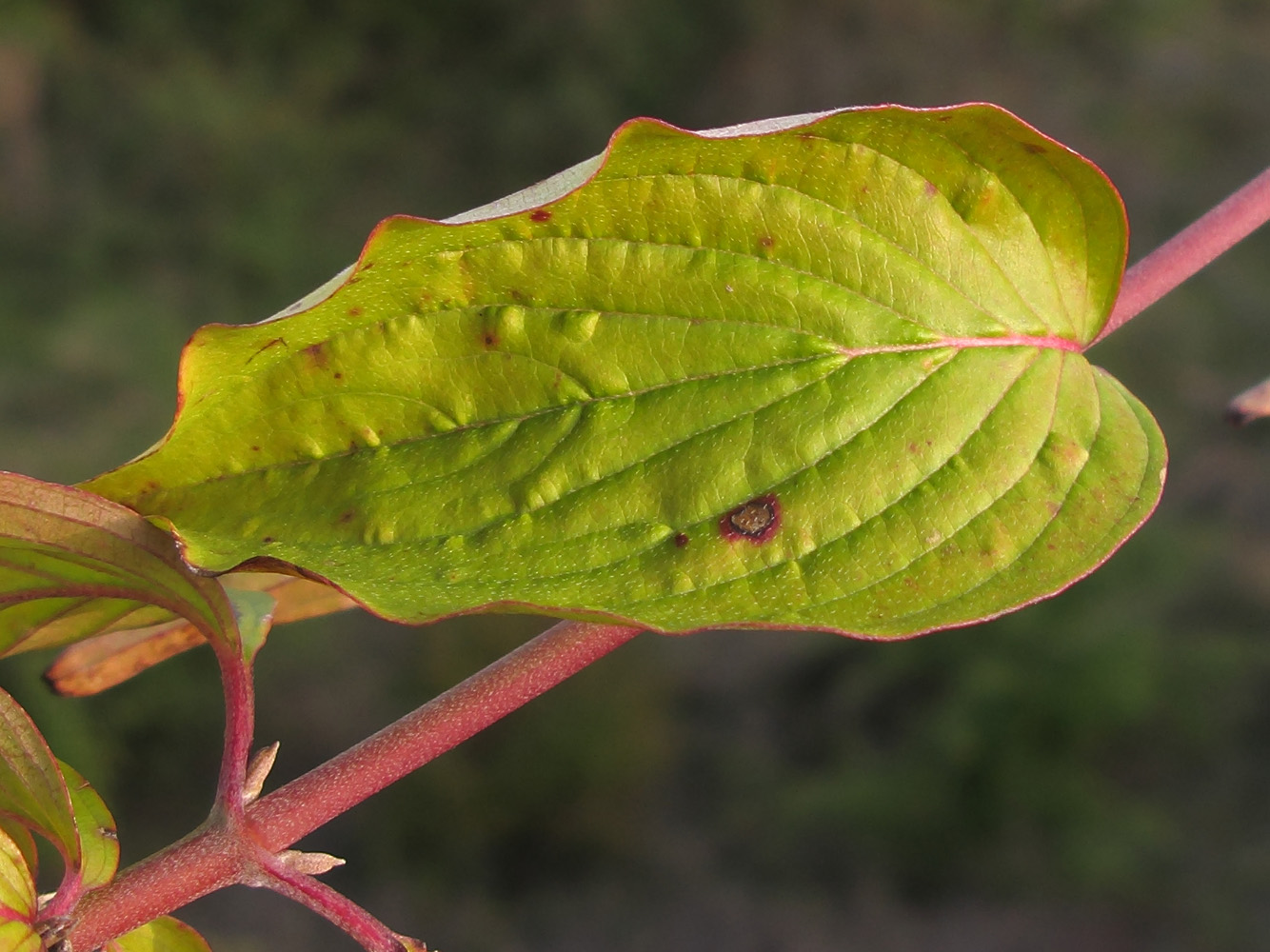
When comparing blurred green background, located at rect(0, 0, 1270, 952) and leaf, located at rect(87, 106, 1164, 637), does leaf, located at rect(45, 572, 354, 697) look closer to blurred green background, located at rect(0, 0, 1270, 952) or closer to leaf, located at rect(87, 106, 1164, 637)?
leaf, located at rect(87, 106, 1164, 637)

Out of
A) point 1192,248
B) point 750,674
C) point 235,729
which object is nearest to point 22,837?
point 235,729

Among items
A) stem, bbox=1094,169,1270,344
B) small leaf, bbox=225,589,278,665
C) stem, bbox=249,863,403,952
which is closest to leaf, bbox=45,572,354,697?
small leaf, bbox=225,589,278,665

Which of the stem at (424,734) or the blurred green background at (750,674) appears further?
the blurred green background at (750,674)

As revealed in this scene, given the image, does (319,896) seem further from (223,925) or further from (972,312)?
(223,925)

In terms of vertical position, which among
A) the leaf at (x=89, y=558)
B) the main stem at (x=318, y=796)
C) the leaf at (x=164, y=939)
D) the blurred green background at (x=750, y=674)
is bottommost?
the blurred green background at (x=750, y=674)

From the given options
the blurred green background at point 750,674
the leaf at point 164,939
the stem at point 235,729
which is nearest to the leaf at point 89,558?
→ the stem at point 235,729

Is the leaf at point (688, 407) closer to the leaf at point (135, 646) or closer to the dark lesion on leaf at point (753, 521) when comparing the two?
the dark lesion on leaf at point (753, 521)
